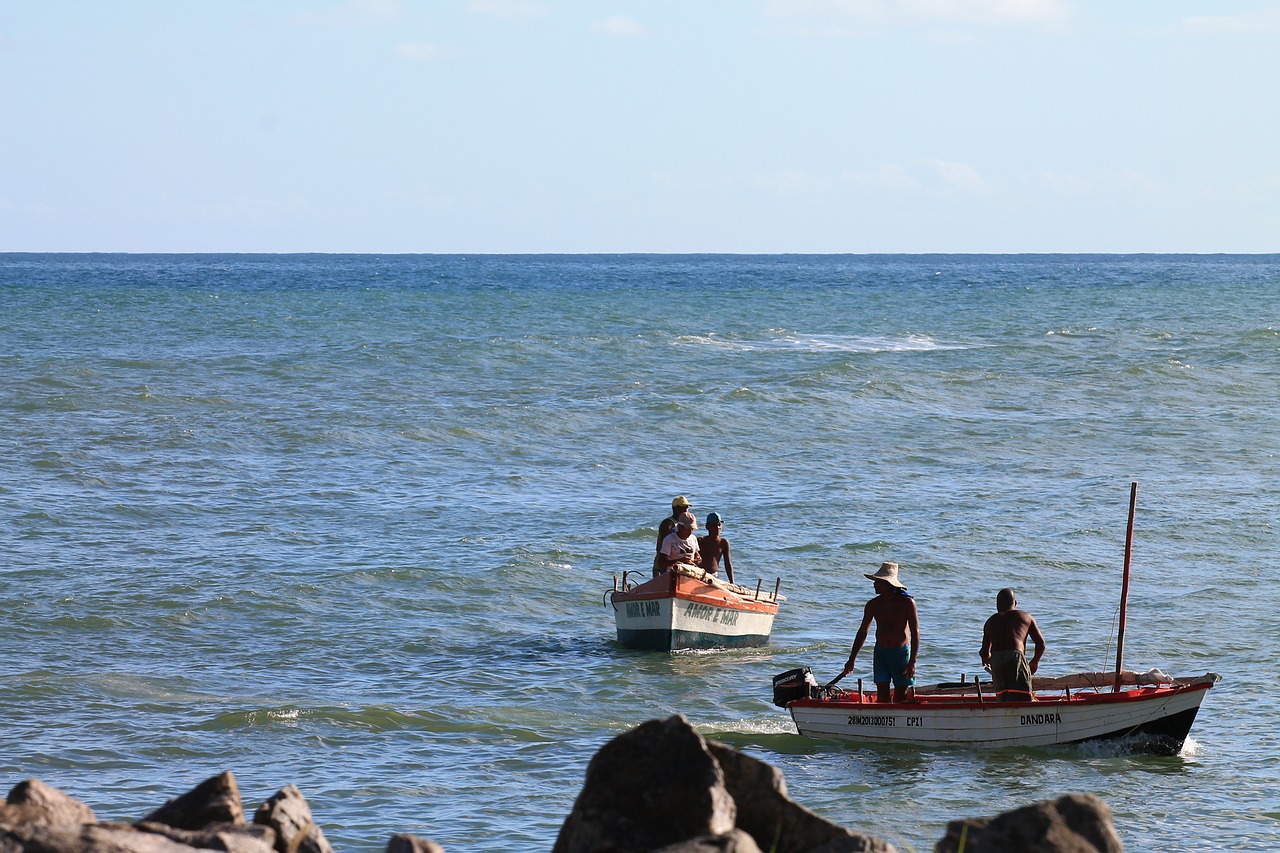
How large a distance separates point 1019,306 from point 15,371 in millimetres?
55861

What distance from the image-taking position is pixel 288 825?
7289mm

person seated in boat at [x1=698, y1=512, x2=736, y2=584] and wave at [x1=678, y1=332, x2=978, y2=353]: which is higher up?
wave at [x1=678, y1=332, x2=978, y2=353]

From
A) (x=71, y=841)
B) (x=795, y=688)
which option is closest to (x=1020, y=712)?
(x=795, y=688)

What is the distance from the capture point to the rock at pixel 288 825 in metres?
7.23

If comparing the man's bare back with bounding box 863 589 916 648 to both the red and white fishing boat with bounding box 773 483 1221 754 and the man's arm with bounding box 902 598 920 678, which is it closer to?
the man's arm with bounding box 902 598 920 678

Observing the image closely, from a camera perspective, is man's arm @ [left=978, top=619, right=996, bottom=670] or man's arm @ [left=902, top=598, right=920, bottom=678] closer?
man's arm @ [left=978, top=619, right=996, bottom=670]

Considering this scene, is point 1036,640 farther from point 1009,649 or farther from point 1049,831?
point 1049,831

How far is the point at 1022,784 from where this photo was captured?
1326cm

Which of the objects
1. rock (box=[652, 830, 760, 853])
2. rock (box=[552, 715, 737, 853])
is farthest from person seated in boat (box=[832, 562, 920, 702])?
rock (box=[652, 830, 760, 853])

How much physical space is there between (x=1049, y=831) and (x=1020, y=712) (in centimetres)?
792

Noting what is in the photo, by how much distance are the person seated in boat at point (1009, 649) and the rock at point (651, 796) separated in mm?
7580

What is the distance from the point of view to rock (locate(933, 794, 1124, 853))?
6.45m

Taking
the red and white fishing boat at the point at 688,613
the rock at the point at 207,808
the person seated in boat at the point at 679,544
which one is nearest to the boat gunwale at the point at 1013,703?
the red and white fishing boat at the point at 688,613

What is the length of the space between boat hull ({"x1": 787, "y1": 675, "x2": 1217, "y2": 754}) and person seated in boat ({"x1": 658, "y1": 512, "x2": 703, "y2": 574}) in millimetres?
4041
